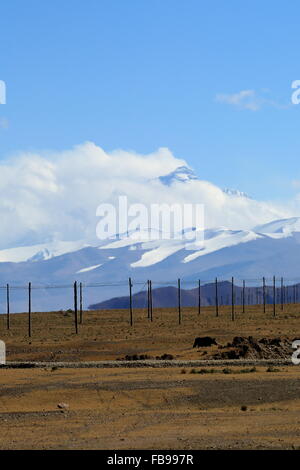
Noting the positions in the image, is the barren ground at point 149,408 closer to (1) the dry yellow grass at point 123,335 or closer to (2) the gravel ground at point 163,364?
(2) the gravel ground at point 163,364

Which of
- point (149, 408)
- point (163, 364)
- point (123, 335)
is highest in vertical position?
point (123, 335)

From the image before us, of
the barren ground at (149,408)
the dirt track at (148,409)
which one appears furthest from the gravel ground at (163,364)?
the dirt track at (148,409)

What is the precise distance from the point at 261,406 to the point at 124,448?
11.5m

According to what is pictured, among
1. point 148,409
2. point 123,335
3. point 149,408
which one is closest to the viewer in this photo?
point 148,409

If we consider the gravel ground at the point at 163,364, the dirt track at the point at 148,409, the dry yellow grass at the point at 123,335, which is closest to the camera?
the dirt track at the point at 148,409

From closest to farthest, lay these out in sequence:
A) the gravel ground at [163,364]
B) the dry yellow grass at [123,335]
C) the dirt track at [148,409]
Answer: the dirt track at [148,409], the gravel ground at [163,364], the dry yellow grass at [123,335]

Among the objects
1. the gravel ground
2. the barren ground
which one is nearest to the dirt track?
the barren ground

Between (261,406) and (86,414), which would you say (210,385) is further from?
(86,414)

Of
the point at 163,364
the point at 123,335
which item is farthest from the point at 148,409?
the point at 123,335

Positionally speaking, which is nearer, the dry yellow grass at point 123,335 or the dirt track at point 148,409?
the dirt track at point 148,409

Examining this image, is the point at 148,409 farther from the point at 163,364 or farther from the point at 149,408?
the point at 163,364

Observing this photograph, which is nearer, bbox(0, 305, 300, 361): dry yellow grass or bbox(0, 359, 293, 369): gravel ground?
bbox(0, 359, 293, 369): gravel ground

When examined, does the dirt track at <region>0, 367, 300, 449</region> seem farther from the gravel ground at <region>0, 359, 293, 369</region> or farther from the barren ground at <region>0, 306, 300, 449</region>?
the gravel ground at <region>0, 359, 293, 369</region>
